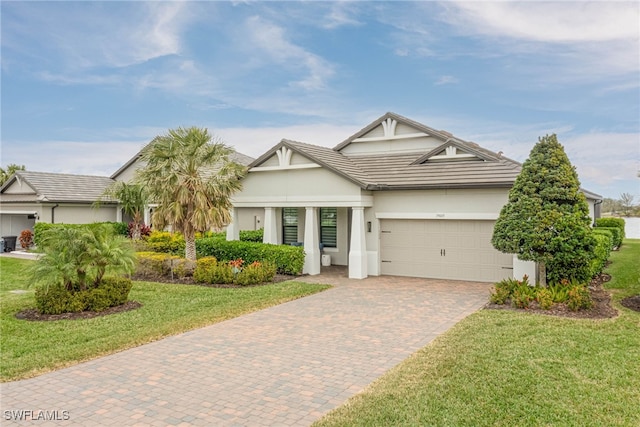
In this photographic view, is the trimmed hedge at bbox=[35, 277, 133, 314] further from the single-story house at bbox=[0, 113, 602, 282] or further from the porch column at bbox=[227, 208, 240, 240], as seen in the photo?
the porch column at bbox=[227, 208, 240, 240]

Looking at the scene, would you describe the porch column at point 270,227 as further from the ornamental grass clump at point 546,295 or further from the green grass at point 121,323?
the ornamental grass clump at point 546,295

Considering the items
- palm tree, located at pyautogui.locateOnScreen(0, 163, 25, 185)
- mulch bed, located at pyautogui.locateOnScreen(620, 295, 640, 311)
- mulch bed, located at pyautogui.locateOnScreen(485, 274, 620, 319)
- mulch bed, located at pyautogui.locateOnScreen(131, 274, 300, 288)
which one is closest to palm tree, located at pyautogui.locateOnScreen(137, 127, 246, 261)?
mulch bed, located at pyautogui.locateOnScreen(131, 274, 300, 288)

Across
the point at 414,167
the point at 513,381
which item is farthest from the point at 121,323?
the point at 414,167

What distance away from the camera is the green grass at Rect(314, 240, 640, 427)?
561 cm

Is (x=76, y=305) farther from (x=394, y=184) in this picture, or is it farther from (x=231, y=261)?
(x=394, y=184)

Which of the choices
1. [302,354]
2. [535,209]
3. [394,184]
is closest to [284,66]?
[394,184]

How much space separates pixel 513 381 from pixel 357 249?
424 inches

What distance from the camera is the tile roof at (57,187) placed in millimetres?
27344

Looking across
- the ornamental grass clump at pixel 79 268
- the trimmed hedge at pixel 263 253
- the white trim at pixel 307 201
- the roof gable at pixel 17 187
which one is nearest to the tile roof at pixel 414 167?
the white trim at pixel 307 201

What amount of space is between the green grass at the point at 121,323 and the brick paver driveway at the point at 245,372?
1.66ft

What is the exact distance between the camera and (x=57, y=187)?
28781mm

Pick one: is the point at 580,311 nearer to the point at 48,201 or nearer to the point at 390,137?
the point at 390,137

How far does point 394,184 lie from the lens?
17266mm

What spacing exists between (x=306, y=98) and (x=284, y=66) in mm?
3445
